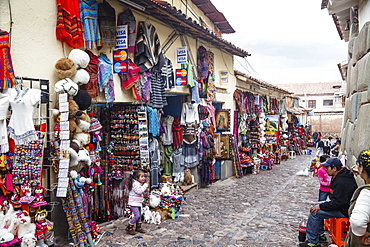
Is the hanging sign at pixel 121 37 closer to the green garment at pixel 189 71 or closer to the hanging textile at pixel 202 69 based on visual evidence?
the green garment at pixel 189 71

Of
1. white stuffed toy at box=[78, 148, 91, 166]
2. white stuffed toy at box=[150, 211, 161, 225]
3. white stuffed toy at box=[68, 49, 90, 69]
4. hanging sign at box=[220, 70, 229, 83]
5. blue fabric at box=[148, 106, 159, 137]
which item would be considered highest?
hanging sign at box=[220, 70, 229, 83]

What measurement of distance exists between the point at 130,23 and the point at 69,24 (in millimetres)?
1845

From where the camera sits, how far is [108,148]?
24.7 feet

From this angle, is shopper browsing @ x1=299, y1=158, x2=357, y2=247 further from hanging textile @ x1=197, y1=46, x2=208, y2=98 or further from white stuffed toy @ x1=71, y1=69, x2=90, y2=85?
hanging textile @ x1=197, y1=46, x2=208, y2=98

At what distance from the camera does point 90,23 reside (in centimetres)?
614

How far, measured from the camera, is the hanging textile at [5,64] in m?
4.45

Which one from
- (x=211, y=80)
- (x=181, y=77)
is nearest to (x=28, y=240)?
(x=181, y=77)

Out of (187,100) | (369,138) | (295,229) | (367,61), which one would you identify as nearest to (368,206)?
(369,138)

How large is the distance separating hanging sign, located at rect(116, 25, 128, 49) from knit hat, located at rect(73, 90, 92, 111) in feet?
5.47

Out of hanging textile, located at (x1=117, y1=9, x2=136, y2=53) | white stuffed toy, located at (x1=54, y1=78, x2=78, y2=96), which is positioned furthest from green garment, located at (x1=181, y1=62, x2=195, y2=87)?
white stuffed toy, located at (x1=54, y1=78, x2=78, y2=96)

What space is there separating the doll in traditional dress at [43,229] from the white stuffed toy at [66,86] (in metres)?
2.04

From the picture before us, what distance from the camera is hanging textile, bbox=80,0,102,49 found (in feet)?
19.8

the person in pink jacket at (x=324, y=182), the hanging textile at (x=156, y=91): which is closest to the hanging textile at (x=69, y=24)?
the hanging textile at (x=156, y=91)

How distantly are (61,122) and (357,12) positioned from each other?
19.1 ft
